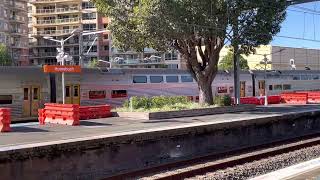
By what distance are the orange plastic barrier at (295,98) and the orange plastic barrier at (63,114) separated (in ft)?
83.9

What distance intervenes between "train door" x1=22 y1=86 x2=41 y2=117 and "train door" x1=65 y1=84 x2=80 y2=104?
2.12 meters

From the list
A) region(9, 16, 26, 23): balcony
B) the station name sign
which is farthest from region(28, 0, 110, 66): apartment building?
the station name sign

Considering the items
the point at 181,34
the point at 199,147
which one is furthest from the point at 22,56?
the point at 199,147

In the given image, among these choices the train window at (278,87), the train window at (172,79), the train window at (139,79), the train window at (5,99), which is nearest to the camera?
the train window at (5,99)

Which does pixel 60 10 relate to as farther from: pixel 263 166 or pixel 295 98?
pixel 263 166

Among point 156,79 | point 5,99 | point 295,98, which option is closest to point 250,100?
point 295,98

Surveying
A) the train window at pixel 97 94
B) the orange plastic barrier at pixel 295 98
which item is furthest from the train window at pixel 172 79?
the orange plastic barrier at pixel 295 98

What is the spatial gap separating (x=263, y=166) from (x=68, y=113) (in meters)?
11.5

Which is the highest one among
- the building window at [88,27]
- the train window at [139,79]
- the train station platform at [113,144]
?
the building window at [88,27]

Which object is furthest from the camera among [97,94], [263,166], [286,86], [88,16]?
[88,16]

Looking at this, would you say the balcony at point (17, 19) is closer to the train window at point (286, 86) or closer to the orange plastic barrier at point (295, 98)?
the train window at point (286, 86)

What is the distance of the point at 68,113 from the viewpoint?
81.9 ft

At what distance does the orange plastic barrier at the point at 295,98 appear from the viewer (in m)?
44.9

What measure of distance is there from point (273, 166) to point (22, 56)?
347 ft
